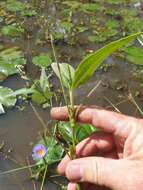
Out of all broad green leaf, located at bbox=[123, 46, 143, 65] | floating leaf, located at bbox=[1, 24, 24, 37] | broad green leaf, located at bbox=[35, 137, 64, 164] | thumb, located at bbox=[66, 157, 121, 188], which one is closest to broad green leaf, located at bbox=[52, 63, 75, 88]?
thumb, located at bbox=[66, 157, 121, 188]

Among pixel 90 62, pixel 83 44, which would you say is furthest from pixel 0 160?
pixel 83 44

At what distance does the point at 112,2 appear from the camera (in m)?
3.99

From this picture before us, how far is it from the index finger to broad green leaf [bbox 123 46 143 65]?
158 centimetres

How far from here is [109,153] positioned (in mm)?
1637

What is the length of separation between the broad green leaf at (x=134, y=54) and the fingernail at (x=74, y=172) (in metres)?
1.78

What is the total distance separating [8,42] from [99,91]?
2.80ft

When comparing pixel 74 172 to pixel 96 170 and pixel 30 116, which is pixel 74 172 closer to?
pixel 96 170

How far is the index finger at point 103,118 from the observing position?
1477mm

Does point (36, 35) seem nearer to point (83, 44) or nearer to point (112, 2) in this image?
point (83, 44)

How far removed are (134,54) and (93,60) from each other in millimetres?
1923

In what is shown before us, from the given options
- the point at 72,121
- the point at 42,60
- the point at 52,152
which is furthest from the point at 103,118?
the point at 42,60

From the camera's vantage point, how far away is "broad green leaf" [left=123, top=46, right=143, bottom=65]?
307 centimetres

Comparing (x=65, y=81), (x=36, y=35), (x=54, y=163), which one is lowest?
(x=54, y=163)

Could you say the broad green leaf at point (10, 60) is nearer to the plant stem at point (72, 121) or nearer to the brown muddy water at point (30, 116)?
the brown muddy water at point (30, 116)
